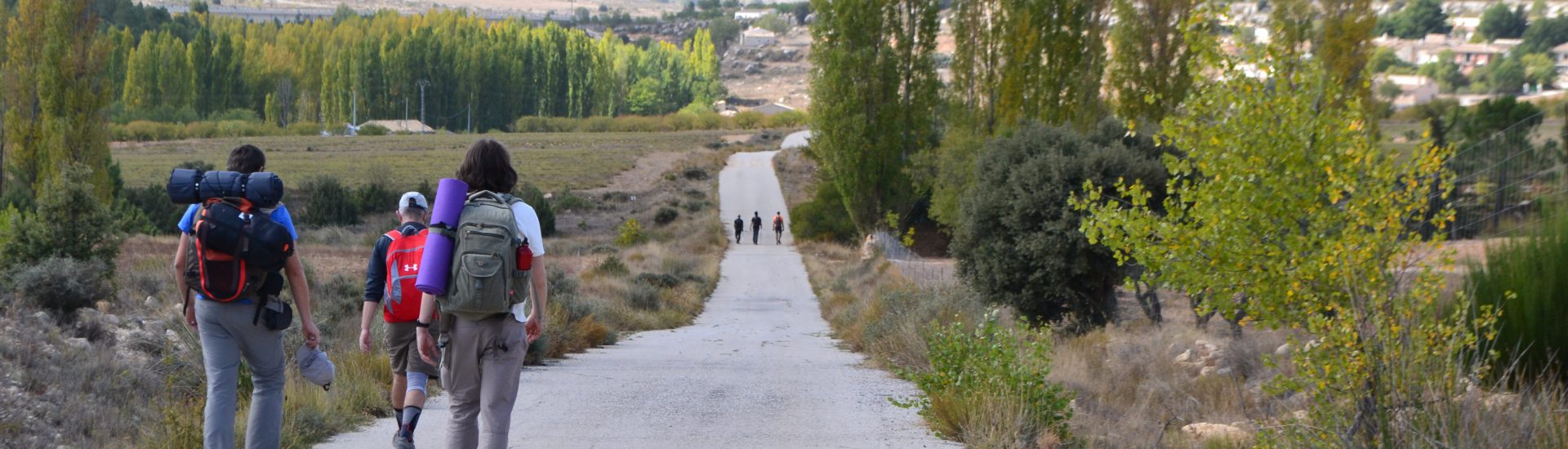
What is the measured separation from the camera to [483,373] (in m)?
5.56

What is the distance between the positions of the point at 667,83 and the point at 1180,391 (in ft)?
496

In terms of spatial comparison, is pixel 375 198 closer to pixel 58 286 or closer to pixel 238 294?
pixel 58 286

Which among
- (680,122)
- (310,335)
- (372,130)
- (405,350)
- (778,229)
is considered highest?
(680,122)

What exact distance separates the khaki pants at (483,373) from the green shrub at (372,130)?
10934 centimetres

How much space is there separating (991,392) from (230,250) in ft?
15.0

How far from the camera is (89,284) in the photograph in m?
18.2

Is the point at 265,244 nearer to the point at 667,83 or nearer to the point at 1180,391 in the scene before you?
the point at 1180,391

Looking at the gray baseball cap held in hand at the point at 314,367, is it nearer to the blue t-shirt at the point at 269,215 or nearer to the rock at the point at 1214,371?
the blue t-shirt at the point at 269,215

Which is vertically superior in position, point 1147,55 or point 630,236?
point 1147,55

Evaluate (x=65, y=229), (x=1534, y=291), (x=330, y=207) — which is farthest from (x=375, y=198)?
(x=1534, y=291)

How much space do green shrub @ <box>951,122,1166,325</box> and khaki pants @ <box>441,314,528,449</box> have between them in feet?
43.5

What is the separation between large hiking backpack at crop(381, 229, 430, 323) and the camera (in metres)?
6.78

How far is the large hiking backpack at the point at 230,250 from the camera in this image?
563 cm

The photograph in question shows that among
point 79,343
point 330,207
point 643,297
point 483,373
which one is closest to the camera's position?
point 483,373
